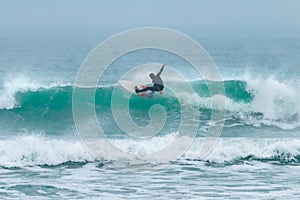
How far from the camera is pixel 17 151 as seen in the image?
2825 cm

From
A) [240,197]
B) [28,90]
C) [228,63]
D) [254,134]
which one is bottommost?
[240,197]

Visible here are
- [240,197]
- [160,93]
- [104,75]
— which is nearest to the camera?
[240,197]

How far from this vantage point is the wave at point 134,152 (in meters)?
27.7

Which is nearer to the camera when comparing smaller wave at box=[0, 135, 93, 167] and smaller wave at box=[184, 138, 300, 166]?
smaller wave at box=[0, 135, 93, 167]

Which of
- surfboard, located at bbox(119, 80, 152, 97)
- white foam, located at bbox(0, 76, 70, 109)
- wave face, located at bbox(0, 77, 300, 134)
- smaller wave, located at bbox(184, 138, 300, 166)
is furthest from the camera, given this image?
white foam, located at bbox(0, 76, 70, 109)

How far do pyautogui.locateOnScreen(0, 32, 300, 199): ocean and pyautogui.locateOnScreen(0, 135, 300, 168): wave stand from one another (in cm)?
4

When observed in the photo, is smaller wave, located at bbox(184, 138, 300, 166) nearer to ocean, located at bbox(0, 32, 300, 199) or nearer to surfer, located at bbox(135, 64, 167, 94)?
ocean, located at bbox(0, 32, 300, 199)

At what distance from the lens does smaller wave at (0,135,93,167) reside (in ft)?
90.7

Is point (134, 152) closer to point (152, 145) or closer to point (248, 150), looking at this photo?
point (152, 145)

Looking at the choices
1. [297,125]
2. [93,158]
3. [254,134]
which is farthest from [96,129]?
[297,125]

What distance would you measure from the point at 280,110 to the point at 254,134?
416 cm

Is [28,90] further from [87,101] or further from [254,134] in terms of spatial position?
[254,134]

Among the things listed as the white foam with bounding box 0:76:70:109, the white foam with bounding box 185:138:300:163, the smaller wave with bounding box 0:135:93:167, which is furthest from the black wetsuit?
the white foam with bounding box 0:76:70:109

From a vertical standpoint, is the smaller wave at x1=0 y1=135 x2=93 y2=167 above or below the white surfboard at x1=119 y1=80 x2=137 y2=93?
below
